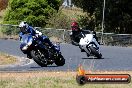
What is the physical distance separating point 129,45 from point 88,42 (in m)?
16.5

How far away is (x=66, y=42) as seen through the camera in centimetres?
4097

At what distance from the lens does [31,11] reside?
46.8m

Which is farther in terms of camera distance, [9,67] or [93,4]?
[93,4]

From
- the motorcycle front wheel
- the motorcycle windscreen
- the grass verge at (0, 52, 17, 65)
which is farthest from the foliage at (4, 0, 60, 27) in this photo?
the motorcycle windscreen

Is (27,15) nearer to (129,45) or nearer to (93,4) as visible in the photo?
(93,4)

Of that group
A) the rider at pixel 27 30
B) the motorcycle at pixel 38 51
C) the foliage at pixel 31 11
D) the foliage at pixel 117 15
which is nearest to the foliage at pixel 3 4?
the foliage at pixel 31 11

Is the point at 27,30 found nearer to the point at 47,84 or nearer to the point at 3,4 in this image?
the point at 47,84

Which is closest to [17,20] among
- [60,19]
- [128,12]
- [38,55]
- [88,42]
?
[60,19]

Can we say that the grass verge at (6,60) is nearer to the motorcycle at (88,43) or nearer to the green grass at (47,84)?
the motorcycle at (88,43)

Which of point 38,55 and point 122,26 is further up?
point 38,55

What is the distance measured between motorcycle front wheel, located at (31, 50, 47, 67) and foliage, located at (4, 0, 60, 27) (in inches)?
1058

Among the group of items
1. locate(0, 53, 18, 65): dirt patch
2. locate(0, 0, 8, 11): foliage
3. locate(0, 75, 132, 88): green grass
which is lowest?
locate(0, 0, 8, 11): foliage

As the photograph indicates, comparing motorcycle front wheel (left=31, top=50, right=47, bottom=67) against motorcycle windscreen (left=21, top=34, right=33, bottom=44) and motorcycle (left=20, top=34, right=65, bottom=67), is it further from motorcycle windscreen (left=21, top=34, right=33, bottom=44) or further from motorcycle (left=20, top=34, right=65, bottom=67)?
motorcycle windscreen (left=21, top=34, right=33, bottom=44)

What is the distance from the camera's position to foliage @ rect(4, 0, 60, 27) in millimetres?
46322
